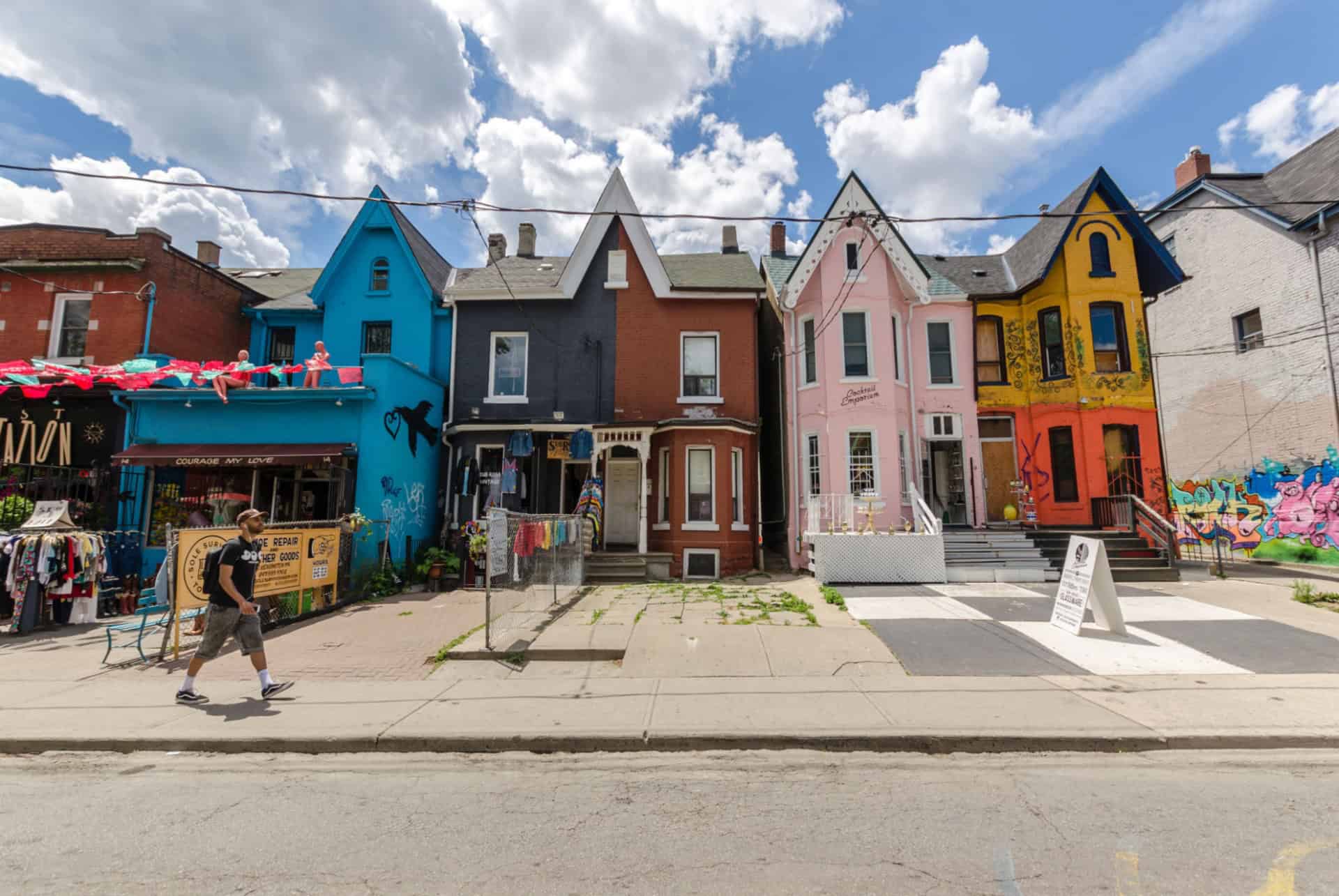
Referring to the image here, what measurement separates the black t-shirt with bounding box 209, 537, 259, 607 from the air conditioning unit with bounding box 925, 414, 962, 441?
1584 cm

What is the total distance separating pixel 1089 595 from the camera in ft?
28.1

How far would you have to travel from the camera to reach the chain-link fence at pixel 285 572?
8.38m

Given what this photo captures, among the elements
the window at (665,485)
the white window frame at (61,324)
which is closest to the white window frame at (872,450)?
the window at (665,485)

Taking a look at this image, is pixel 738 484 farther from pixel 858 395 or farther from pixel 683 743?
pixel 683 743

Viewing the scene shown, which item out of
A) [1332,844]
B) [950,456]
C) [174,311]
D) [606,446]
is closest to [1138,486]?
[950,456]

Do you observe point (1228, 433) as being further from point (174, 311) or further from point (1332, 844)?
point (174, 311)

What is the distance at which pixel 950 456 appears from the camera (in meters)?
Answer: 17.6

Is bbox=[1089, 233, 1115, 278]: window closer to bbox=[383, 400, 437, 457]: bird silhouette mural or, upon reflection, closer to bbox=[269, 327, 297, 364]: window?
bbox=[383, 400, 437, 457]: bird silhouette mural

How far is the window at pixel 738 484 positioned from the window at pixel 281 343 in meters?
13.4

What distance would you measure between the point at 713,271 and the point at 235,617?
602 inches

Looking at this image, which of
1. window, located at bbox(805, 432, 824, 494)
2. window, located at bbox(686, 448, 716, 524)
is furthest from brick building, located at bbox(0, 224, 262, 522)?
window, located at bbox(805, 432, 824, 494)

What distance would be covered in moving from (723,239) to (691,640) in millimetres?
16457

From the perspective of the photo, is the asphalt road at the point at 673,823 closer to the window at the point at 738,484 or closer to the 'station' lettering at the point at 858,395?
the window at the point at 738,484

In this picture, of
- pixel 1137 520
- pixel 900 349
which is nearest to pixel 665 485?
pixel 900 349
